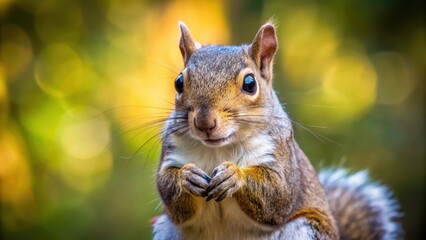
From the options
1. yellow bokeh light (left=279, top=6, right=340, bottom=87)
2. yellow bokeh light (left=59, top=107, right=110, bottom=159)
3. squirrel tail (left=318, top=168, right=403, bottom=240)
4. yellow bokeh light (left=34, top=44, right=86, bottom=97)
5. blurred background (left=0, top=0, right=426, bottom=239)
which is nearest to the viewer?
squirrel tail (left=318, top=168, right=403, bottom=240)

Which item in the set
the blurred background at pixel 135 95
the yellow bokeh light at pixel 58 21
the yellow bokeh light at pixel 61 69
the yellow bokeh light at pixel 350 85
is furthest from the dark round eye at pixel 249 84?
the yellow bokeh light at pixel 58 21

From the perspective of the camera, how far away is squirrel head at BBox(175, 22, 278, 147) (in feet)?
6.93

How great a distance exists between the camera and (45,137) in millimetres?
6266

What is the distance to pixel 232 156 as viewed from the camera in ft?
7.52

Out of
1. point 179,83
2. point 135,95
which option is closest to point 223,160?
point 179,83

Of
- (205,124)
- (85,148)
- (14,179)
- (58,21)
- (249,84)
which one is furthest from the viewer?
(58,21)

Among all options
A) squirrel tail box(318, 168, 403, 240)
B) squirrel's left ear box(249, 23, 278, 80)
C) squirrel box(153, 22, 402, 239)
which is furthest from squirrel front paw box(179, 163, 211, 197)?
squirrel tail box(318, 168, 403, 240)

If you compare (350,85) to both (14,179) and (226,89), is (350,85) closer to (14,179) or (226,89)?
(14,179)

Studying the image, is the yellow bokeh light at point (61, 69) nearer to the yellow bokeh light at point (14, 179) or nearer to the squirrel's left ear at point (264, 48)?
the yellow bokeh light at point (14, 179)

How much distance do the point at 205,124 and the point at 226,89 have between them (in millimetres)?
160

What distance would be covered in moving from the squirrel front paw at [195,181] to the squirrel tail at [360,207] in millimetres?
1015

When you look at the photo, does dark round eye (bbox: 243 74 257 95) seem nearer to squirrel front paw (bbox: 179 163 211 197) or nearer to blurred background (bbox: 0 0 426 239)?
squirrel front paw (bbox: 179 163 211 197)

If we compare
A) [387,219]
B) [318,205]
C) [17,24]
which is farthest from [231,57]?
[17,24]

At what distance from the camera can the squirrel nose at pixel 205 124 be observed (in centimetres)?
207
